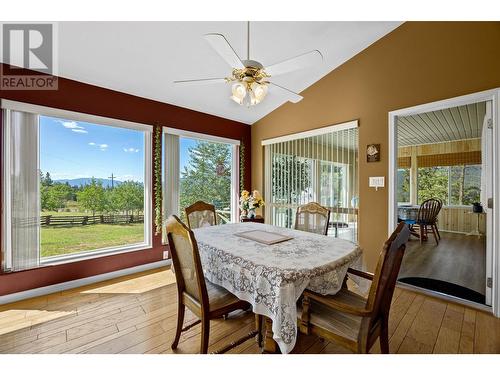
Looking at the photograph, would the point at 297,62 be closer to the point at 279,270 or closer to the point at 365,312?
the point at 279,270

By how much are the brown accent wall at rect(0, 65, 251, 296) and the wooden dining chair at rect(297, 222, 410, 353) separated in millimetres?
2714

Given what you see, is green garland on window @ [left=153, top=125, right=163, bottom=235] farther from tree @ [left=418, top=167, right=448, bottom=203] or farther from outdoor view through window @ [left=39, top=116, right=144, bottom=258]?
tree @ [left=418, top=167, right=448, bottom=203]

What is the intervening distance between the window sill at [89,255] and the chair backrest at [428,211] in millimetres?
5260

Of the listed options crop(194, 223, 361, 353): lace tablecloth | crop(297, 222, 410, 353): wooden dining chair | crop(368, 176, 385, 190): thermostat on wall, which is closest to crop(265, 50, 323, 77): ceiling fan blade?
crop(297, 222, 410, 353): wooden dining chair

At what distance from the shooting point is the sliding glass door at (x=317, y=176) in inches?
136

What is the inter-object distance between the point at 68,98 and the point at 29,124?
49cm

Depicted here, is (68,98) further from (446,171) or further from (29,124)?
(446,171)

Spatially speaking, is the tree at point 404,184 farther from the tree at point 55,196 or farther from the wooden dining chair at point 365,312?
the tree at point 55,196

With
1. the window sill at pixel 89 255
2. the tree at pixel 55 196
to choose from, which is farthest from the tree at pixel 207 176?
the tree at pixel 55 196

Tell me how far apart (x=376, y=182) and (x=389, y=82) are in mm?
1231

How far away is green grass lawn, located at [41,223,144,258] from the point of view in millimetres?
2859

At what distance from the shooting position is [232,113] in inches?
167

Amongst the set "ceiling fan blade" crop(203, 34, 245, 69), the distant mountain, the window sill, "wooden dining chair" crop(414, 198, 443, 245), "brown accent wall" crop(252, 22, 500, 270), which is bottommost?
the window sill
